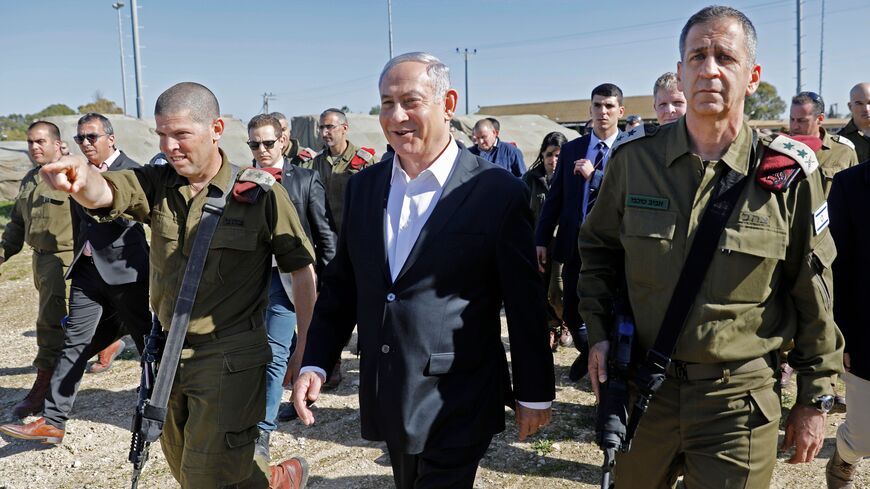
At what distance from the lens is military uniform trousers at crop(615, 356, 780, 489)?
2.42 m

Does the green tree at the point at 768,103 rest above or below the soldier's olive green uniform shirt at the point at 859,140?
above

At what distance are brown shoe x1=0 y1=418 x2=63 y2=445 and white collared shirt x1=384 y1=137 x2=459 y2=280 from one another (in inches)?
144

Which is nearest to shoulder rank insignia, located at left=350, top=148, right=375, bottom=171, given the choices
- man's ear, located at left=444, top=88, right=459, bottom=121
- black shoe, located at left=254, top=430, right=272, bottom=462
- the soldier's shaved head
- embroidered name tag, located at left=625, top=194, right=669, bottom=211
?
black shoe, located at left=254, top=430, right=272, bottom=462

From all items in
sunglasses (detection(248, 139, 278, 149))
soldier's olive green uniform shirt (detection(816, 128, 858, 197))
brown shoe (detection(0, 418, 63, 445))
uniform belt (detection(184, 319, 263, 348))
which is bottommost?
brown shoe (detection(0, 418, 63, 445))

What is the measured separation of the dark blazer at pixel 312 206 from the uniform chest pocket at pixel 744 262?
334 centimetres

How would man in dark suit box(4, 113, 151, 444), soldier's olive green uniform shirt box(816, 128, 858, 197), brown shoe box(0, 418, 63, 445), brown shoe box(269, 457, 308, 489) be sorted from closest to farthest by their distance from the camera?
brown shoe box(269, 457, 308, 489)
brown shoe box(0, 418, 63, 445)
man in dark suit box(4, 113, 151, 444)
soldier's olive green uniform shirt box(816, 128, 858, 197)

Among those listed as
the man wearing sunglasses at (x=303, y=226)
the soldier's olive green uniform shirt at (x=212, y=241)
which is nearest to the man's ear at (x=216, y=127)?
the soldier's olive green uniform shirt at (x=212, y=241)

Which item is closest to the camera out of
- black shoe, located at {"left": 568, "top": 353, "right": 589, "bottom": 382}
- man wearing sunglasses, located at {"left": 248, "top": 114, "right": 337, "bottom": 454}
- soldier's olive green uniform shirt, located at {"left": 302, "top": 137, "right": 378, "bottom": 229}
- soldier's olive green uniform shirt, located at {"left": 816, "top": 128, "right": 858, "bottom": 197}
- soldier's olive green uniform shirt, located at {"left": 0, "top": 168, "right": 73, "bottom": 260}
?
man wearing sunglasses, located at {"left": 248, "top": 114, "right": 337, "bottom": 454}

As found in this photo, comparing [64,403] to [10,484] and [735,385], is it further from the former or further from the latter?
[735,385]

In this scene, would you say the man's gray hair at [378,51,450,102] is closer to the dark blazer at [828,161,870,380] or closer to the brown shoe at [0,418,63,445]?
the dark blazer at [828,161,870,380]

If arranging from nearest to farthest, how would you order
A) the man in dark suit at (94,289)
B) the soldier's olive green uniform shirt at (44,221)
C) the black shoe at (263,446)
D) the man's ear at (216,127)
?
the man's ear at (216,127) < the black shoe at (263,446) < the man in dark suit at (94,289) < the soldier's olive green uniform shirt at (44,221)

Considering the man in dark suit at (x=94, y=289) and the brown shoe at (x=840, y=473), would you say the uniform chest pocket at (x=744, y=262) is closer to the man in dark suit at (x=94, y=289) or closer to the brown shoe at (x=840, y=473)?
the brown shoe at (x=840, y=473)

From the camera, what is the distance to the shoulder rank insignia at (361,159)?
24.2ft

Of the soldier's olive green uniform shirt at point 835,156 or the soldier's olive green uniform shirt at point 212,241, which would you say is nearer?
the soldier's olive green uniform shirt at point 212,241
